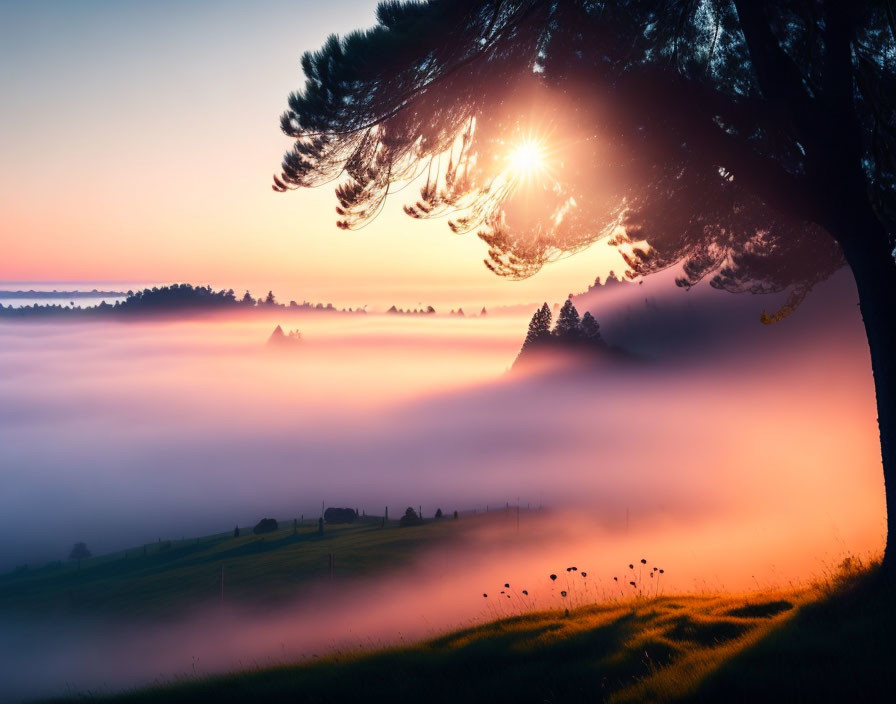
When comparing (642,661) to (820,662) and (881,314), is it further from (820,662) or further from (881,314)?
(881,314)

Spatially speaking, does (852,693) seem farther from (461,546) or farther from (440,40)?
(461,546)

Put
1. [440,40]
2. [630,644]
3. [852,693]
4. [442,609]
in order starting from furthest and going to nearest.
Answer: [442,609] < [440,40] < [630,644] < [852,693]

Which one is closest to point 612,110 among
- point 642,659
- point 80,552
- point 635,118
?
point 635,118

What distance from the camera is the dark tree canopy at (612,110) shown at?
9.71 meters

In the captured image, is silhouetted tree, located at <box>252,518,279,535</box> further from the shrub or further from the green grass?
the shrub

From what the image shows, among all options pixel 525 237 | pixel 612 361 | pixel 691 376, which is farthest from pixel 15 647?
pixel 691 376

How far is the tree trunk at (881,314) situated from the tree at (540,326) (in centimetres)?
10961

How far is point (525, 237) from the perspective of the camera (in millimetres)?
13781

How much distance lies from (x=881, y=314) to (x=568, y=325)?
380 ft

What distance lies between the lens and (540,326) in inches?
4975

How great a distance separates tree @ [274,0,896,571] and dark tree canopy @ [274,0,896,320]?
3 cm

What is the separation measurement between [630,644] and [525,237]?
851 cm

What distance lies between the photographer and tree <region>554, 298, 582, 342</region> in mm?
119688

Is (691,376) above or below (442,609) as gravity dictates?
above
